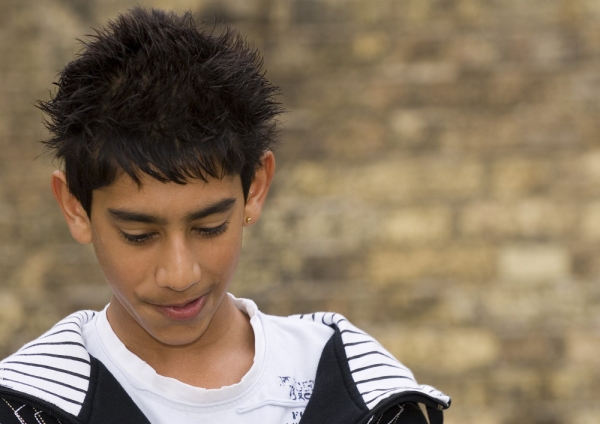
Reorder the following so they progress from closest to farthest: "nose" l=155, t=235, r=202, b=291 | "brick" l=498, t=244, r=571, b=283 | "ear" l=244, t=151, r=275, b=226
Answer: "nose" l=155, t=235, r=202, b=291
"ear" l=244, t=151, r=275, b=226
"brick" l=498, t=244, r=571, b=283

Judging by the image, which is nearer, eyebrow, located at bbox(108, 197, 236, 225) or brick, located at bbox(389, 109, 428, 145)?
Answer: eyebrow, located at bbox(108, 197, 236, 225)

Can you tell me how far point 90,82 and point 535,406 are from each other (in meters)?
3.63

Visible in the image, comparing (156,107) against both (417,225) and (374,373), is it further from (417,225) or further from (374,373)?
(417,225)

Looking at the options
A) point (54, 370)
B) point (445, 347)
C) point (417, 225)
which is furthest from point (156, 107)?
point (445, 347)

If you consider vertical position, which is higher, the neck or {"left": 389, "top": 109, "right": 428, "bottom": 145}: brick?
{"left": 389, "top": 109, "right": 428, "bottom": 145}: brick

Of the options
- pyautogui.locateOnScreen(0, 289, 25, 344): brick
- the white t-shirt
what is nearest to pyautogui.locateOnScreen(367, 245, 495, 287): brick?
pyautogui.locateOnScreen(0, 289, 25, 344): brick

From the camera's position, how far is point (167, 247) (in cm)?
174

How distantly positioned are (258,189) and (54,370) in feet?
1.74

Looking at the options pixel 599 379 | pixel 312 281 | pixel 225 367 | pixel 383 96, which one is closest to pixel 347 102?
pixel 383 96

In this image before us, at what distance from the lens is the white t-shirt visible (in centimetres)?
181

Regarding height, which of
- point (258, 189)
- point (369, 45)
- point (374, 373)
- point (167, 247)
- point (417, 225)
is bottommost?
point (374, 373)

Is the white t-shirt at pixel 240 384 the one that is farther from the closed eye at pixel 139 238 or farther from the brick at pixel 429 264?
the brick at pixel 429 264

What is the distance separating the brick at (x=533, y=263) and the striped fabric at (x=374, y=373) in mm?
2939

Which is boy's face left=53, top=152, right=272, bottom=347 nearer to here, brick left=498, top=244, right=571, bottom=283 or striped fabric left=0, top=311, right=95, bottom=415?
striped fabric left=0, top=311, right=95, bottom=415
